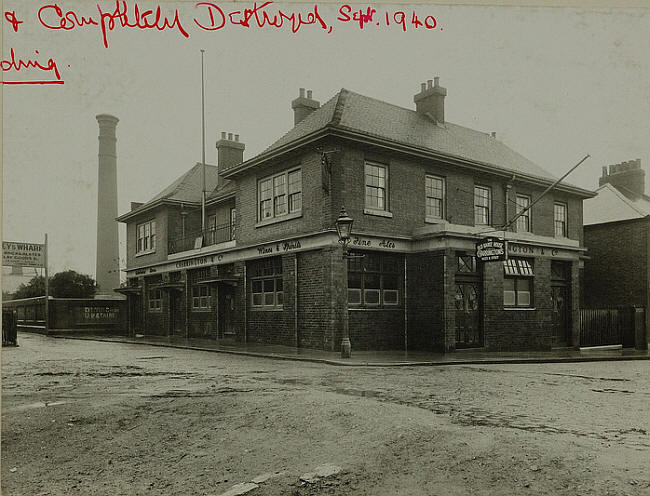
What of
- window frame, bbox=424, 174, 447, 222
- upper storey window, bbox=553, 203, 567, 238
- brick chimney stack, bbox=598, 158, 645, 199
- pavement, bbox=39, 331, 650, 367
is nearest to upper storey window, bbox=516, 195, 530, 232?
upper storey window, bbox=553, 203, 567, 238

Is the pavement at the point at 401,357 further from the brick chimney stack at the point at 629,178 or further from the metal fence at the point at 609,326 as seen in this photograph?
the brick chimney stack at the point at 629,178

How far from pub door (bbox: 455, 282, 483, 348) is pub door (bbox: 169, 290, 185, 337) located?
570 inches

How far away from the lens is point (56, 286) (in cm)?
3681

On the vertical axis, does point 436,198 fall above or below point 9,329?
above

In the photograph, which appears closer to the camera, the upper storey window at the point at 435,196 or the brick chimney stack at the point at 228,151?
the upper storey window at the point at 435,196

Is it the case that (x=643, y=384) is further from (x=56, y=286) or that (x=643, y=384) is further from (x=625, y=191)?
(x=56, y=286)

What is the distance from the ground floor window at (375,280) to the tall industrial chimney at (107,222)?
75.6 ft

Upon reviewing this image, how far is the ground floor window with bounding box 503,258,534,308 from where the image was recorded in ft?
65.0

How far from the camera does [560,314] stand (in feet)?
71.7

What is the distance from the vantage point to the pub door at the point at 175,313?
2819cm

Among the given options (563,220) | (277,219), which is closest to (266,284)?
(277,219)

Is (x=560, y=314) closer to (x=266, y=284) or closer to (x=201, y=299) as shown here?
(x=266, y=284)

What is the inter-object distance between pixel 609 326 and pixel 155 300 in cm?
2074

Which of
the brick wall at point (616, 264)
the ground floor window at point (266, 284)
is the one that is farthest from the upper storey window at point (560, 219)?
the ground floor window at point (266, 284)
